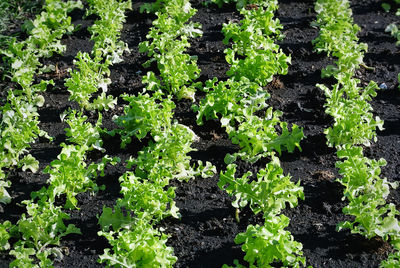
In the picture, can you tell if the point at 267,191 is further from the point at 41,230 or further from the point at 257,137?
the point at 41,230

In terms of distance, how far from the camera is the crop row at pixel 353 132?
4707mm

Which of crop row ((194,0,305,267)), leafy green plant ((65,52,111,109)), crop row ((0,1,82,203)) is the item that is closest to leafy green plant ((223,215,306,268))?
crop row ((194,0,305,267))

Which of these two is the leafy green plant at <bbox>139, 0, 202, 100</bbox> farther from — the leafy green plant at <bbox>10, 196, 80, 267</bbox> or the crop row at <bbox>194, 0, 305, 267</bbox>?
the leafy green plant at <bbox>10, 196, 80, 267</bbox>

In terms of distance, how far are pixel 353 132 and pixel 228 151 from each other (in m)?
1.18

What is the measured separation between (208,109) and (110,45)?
1.96m

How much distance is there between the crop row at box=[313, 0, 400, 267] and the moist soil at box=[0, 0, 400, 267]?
→ 158mm

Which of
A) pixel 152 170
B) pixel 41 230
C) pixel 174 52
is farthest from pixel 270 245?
pixel 174 52

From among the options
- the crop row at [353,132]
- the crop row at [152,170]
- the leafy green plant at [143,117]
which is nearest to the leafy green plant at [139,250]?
the crop row at [152,170]

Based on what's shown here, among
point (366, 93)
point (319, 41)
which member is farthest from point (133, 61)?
point (366, 93)

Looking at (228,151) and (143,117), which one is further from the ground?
(143,117)

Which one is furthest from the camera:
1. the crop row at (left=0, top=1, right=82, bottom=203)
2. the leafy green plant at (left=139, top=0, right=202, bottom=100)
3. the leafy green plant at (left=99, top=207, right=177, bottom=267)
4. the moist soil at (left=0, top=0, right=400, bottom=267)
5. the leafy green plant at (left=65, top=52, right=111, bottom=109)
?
the leafy green plant at (left=139, top=0, right=202, bottom=100)

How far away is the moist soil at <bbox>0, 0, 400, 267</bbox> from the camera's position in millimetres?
4855

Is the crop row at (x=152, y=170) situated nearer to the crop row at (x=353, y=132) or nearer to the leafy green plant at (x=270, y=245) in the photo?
the leafy green plant at (x=270, y=245)

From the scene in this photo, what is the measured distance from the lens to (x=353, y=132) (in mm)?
5578
